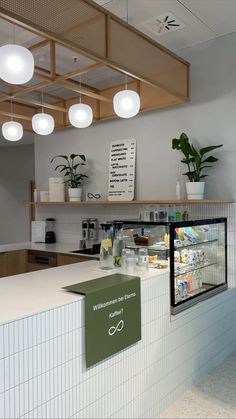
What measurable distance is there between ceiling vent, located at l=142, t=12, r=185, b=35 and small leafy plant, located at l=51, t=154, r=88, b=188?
6.16ft

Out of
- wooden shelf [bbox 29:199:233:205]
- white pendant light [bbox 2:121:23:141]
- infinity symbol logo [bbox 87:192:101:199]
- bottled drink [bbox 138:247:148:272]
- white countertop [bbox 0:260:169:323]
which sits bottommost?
white countertop [bbox 0:260:169:323]

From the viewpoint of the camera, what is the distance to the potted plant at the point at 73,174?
4.65 m

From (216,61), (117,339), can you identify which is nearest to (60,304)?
(117,339)

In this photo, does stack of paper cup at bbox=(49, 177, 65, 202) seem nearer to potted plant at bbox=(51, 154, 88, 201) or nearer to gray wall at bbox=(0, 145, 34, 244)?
potted plant at bbox=(51, 154, 88, 201)

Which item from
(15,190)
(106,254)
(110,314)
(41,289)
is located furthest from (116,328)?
(15,190)

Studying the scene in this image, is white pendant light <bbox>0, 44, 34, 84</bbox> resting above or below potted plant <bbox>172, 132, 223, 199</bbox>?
above

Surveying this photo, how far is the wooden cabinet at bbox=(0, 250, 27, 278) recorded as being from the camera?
14.1 feet

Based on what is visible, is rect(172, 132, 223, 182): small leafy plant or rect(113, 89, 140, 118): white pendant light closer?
rect(113, 89, 140, 118): white pendant light

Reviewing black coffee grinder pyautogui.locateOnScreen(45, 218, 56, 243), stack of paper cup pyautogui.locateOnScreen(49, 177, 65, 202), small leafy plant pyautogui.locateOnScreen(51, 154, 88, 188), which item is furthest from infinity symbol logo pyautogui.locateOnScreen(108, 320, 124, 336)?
black coffee grinder pyautogui.locateOnScreen(45, 218, 56, 243)

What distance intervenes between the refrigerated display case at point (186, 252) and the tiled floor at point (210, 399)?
638mm

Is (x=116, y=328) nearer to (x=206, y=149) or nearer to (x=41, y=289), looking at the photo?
(x=41, y=289)

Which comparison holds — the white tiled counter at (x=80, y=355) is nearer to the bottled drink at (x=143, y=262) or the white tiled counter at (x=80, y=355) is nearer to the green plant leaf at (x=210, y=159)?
the bottled drink at (x=143, y=262)

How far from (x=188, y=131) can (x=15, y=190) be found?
5.36 metres

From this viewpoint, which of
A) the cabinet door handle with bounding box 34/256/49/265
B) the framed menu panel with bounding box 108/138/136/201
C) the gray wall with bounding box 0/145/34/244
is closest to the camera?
the framed menu panel with bounding box 108/138/136/201
